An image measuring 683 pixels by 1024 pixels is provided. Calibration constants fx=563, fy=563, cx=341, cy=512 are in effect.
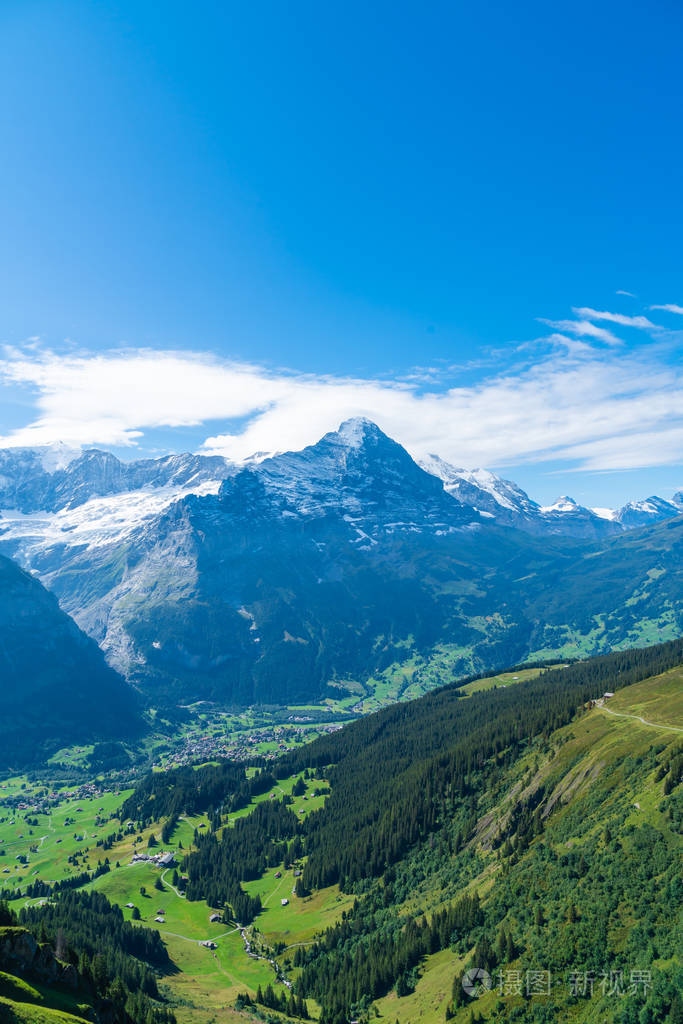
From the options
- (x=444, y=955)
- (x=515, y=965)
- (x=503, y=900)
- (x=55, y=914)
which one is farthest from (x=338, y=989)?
(x=55, y=914)

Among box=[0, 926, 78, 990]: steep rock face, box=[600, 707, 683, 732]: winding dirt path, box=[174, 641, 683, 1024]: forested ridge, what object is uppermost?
box=[0, 926, 78, 990]: steep rock face

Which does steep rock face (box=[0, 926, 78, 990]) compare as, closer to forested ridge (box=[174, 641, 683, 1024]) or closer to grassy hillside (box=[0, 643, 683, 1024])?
grassy hillside (box=[0, 643, 683, 1024])

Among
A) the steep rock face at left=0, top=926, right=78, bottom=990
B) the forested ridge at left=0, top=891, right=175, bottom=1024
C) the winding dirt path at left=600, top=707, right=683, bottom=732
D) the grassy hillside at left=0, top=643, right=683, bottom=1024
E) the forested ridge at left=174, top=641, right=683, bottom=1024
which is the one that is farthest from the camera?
the winding dirt path at left=600, top=707, right=683, bottom=732

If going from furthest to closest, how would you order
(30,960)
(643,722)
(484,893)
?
(643,722) → (484,893) → (30,960)

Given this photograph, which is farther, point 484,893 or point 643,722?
point 643,722

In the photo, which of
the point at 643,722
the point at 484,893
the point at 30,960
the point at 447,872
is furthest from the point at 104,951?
the point at 643,722

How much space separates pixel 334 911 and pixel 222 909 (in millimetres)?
43224

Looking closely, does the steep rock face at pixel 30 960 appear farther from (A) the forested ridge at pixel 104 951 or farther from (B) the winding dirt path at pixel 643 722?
(B) the winding dirt path at pixel 643 722

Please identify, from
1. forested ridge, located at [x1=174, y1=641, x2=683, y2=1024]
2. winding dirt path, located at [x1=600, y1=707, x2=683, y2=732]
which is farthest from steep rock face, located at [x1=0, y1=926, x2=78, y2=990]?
winding dirt path, located at [x1=600, y1=707, x2=683, y2=732]

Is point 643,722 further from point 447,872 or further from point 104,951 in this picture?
point 104,951

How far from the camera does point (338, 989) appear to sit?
111m

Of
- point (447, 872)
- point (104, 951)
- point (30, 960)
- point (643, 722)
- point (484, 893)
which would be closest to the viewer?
point (30, 960)

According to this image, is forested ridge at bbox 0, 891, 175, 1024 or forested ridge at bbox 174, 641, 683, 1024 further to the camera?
forested ridge at bbox 174, 641, 683, 1024

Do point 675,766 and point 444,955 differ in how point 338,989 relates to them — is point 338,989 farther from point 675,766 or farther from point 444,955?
point 675,766
